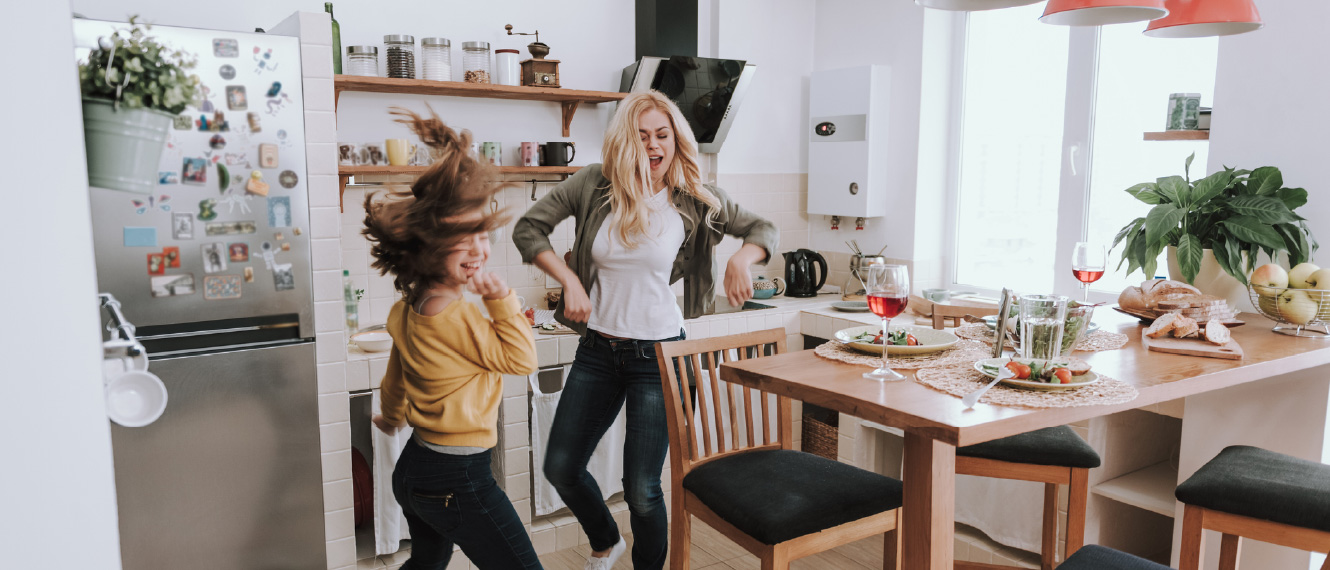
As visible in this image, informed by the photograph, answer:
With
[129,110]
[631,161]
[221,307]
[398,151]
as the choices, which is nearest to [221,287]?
[221,307]

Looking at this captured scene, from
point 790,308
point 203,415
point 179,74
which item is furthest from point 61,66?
point 790,308

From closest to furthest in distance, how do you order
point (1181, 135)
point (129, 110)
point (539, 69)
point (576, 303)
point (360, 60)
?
point (129, 110)
point (576, 303)
point (1181, 135)
point (360, 60)
point (539, 69)

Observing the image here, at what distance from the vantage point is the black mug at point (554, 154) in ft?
11.2

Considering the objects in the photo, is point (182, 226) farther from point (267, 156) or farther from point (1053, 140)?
point (1053, 140)

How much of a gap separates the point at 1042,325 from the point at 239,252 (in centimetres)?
201

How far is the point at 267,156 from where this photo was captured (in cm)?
236

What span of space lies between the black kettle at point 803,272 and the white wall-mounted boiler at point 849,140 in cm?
28

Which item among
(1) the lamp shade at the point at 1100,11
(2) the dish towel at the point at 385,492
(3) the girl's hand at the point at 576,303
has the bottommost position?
(2) the dish towel at the point at 385,492

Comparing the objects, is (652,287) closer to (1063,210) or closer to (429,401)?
(429,401)

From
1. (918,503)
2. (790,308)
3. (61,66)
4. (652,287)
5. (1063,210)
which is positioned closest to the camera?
(61,66)

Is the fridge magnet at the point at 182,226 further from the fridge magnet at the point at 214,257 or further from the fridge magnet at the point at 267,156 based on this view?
the fridge magnet at the point at 267,156

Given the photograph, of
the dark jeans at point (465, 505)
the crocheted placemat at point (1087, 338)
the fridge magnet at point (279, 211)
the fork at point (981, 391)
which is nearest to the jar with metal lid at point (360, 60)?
the fridge magnet at point (279, 211)

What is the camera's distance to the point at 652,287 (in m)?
2.31

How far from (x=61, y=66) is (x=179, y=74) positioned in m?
0.76
